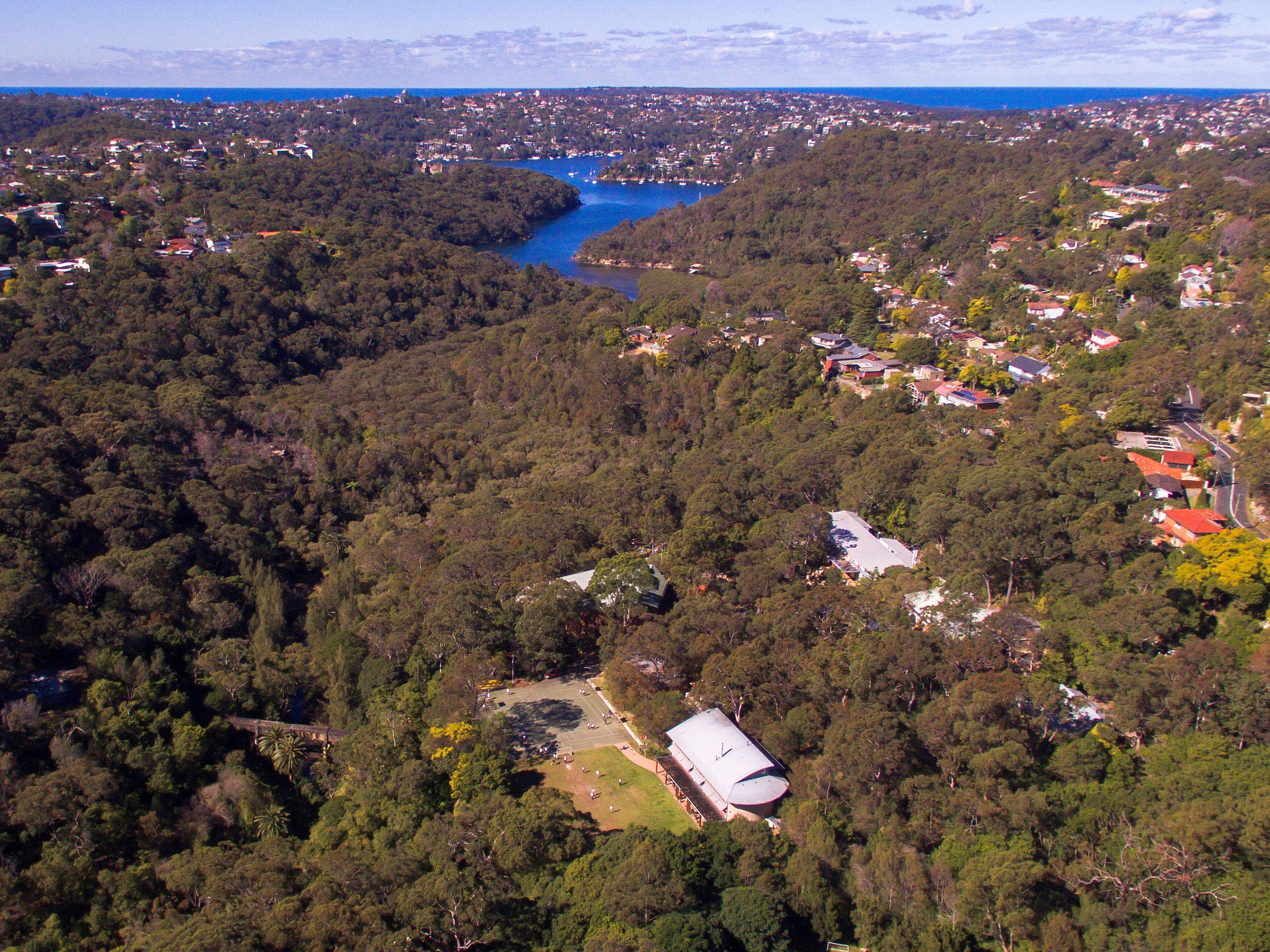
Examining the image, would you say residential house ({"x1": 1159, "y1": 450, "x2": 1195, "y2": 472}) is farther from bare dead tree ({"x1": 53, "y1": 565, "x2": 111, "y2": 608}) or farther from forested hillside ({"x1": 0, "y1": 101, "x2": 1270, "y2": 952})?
bare dead tree ({"x1": 53, "y1": 565, "x2": 111, "y2": 608})

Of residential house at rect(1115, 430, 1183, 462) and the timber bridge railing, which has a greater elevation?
residential house at rect(1115, 430, 1183, 462)

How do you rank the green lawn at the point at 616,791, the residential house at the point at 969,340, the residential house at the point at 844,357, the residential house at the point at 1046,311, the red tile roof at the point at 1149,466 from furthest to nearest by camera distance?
the residential house at the point at 1046,311
the residential house at the point at 969,340
the residential house at the point at 844,357
the red tile roof at the point at 1149,466
the green lawn at the point at 616,791

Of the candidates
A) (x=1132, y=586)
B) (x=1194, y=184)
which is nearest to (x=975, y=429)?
(x=1132, y=586)

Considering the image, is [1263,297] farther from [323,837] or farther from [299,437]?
[299,437]

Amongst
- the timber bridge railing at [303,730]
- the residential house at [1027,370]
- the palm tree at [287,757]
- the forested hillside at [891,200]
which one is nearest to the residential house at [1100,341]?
the residential house at [1027,370]

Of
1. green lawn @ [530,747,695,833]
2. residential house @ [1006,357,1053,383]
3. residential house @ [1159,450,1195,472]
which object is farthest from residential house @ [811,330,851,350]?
green lawn @ [530,747,695,833]

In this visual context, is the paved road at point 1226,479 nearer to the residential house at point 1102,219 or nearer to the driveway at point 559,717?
the driveway at point 559,717
